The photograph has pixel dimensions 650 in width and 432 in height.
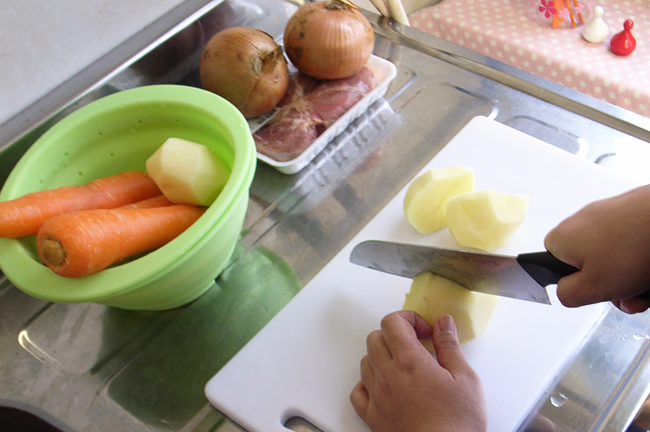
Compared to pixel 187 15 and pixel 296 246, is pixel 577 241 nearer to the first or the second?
pixel 296 246

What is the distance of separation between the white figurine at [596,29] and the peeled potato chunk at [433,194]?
1.56 metres

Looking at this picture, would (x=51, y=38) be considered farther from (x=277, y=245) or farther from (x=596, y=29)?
(x=596, y=29)

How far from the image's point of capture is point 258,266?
0.88 metres

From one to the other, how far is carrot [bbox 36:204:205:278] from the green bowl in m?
0.02

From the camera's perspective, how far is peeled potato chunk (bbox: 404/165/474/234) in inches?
32.6

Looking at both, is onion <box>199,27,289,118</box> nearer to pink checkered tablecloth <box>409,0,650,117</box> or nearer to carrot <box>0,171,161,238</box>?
carrot <box>0,171,161,238</box>

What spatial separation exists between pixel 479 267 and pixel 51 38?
3.01ft

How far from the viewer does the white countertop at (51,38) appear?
0.92 meters

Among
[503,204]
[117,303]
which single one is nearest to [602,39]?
[503,204]

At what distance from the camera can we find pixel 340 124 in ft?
3.28

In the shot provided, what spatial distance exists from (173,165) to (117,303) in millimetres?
219

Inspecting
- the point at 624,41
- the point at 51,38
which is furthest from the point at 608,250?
the point at 624,41

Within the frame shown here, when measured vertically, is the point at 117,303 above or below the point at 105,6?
below

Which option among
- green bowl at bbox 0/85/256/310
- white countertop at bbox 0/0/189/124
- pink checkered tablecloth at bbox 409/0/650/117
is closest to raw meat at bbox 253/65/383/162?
green bowl at bbox 0/85/256/310
